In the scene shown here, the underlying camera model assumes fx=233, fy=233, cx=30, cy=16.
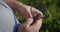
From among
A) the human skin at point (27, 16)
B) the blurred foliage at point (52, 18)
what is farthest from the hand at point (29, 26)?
the blurred foliage at point (52, 18)

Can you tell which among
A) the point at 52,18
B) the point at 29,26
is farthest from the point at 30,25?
the point at 52,18

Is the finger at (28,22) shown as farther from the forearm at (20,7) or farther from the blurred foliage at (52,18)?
the blurred foliage at (52,18)

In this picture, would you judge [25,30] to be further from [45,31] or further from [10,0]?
[45,31]

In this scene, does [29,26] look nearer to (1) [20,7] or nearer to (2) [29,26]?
(2) [29,26]

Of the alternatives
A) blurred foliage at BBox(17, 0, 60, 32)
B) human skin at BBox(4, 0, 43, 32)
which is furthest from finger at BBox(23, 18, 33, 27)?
blurred foliage at BBox(17, 0, 60, 32)

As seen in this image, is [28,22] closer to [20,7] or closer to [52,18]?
[20,7]

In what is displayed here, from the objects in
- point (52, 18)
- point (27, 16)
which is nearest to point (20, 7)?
point (27, 16)

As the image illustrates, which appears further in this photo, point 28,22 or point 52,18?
point 52,18

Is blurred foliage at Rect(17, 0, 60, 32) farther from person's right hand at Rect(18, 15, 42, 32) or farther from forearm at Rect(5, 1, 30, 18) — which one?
person's right hand at Rect(18, 15, 42, 32)

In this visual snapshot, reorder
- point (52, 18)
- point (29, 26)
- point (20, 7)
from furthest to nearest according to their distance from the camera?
point (52, 18)
point (20, 7)
point (29, 26)

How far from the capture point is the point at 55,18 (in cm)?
280

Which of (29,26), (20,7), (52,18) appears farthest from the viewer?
(52,18)

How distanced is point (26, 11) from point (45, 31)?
153 cm

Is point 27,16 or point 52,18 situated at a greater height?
point 27,16
